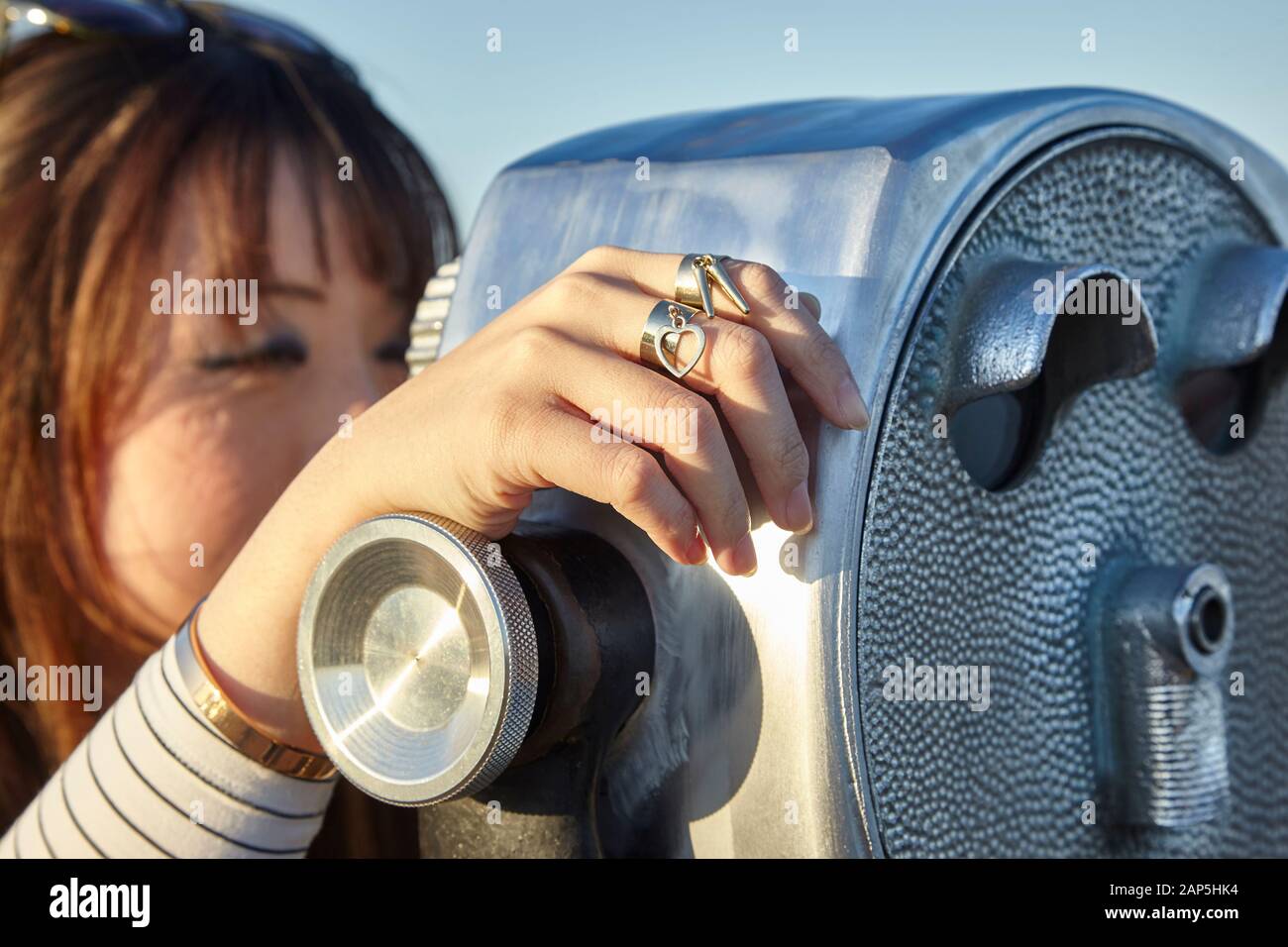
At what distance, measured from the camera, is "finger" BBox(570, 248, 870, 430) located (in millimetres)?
708

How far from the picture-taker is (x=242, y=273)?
1342mm

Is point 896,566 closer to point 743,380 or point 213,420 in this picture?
point 743,380

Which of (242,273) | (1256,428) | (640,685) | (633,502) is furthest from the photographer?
(242,273)

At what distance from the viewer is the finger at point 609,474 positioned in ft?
2.16

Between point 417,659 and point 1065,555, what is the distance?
0.46 meters

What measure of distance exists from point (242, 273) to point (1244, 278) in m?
0.94

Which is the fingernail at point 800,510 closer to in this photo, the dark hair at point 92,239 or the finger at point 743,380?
the finger at point 743,380

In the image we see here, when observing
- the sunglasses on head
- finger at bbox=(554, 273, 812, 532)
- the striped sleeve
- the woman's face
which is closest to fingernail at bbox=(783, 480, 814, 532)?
finger at bbox=(554, 273, 812, 532)

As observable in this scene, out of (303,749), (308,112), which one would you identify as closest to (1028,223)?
(303,749)

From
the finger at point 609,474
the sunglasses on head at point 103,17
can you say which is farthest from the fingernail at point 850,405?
the sunglasses on head at point 103,17

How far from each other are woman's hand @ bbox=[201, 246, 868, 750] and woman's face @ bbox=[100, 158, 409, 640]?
0.60 metres

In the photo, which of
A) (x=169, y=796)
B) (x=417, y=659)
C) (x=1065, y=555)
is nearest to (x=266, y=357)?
(x=169, y=796)

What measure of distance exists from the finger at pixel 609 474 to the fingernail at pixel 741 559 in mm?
37

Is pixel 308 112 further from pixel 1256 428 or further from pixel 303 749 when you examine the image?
pixel 1256 428
